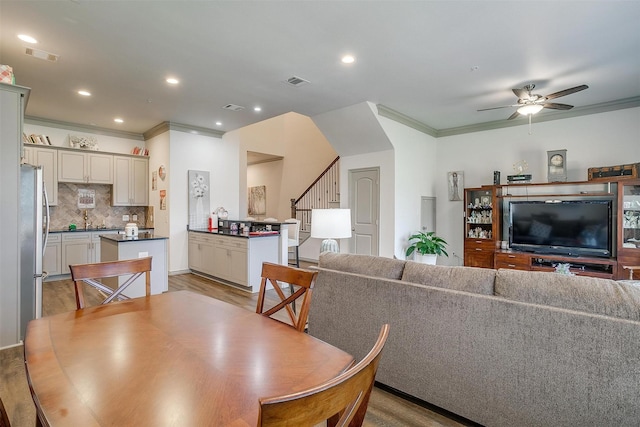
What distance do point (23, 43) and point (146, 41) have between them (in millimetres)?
1250

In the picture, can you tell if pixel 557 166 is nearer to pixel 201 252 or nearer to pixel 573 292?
pixel 573 292

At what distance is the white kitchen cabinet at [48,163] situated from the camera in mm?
5474

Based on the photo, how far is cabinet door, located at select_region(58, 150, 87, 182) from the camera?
575 cm

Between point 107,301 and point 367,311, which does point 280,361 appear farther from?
point 107,301

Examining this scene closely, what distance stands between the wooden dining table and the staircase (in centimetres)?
580

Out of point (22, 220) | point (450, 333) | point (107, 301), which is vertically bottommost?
point (450, 333)

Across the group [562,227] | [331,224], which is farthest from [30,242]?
[562,227]

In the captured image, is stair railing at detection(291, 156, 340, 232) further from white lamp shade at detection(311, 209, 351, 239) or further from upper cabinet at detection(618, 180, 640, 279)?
upper cabinet at detection(618, 180, 640, 279)

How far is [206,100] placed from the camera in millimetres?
4871

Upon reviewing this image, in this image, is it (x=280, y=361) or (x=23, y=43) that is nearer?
(x=280, y=361)

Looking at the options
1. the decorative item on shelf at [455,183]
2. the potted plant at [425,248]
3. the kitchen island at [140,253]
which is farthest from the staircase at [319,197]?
the kitchen island at [140,253]

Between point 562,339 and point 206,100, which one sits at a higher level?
point 206,100

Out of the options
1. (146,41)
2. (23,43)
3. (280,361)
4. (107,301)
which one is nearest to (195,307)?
(107,301)

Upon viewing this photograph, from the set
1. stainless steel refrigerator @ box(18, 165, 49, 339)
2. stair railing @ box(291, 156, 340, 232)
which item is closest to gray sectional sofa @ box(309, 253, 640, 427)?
stainless steel refrigerator @ box(18, 165, 49, 339)
